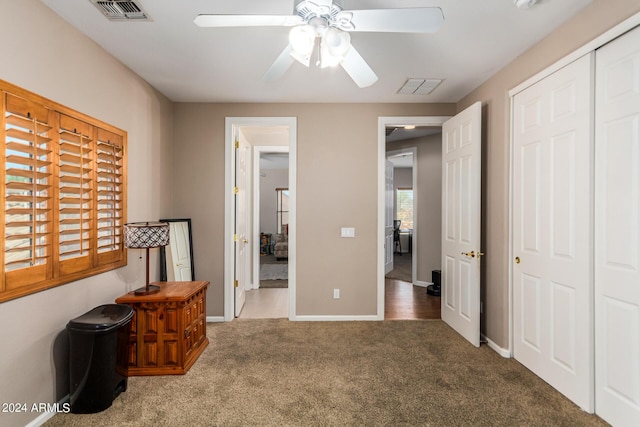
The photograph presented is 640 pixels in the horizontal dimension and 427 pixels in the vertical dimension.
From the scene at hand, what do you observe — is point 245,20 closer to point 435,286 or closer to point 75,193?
point 75,193

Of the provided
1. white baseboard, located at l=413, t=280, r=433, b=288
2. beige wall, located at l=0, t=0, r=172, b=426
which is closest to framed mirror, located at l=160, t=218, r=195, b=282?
beige wall, located at l=0, t=0, r=172, b=426

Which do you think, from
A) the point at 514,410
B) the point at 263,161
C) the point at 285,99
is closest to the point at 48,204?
the point at 285,99

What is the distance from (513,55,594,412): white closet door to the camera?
2021mm

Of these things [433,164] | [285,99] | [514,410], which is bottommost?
[514,410]

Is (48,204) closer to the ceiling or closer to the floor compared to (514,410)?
closer to the ceiling

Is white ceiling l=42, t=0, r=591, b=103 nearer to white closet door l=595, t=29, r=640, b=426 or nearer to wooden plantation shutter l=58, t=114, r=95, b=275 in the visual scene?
white closet door l=595, t=29, r=640, b=426

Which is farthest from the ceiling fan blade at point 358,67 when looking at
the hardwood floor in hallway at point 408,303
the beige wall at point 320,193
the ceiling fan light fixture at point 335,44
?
the hardwood floor in hallway at point 408,303

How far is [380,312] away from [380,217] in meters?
1.14

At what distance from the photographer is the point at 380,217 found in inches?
147

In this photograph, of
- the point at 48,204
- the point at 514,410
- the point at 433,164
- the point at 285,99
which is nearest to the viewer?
the point at 48,204

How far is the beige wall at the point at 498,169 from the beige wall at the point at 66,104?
134 inches

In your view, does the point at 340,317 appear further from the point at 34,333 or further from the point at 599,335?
the point at 34,333

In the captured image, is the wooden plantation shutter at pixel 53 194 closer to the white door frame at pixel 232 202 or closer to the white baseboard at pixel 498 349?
the white door frame at pixel 232 202

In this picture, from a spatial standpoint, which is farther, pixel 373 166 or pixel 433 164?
pixel 433 164
